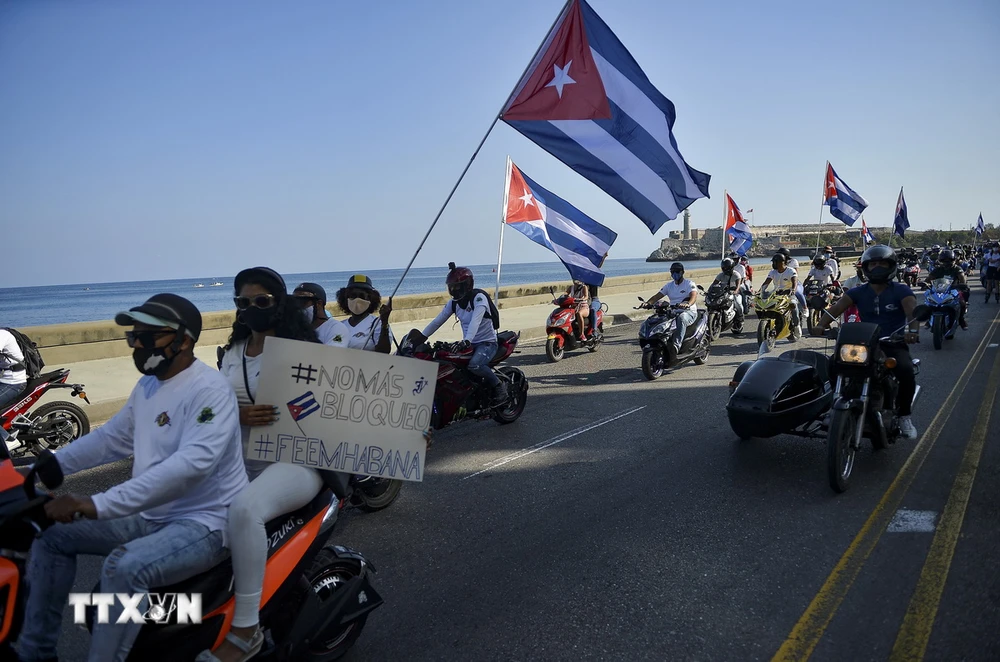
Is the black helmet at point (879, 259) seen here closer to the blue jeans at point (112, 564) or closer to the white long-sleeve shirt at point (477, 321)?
the white long-sleeve shirt at point (477, 321)

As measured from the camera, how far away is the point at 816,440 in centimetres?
719

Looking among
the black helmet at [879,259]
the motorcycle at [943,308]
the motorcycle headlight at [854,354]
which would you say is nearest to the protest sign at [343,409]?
the motorcycle headlight at [854,354]

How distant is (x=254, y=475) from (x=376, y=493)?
82.2 inches

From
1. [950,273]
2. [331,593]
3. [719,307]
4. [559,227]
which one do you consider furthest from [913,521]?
[950,273]

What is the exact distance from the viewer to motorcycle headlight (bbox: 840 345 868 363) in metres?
5.84

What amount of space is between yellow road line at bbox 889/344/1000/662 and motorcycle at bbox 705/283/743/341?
8.18 metres

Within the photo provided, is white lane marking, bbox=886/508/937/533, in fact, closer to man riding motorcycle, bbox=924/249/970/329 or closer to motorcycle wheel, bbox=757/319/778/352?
motorcycle wheel, bbox=757/319/778/352

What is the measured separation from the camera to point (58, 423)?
24.1 feet

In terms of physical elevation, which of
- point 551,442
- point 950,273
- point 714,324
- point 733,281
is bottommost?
point 551,442

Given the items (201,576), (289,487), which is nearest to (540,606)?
(289,487)

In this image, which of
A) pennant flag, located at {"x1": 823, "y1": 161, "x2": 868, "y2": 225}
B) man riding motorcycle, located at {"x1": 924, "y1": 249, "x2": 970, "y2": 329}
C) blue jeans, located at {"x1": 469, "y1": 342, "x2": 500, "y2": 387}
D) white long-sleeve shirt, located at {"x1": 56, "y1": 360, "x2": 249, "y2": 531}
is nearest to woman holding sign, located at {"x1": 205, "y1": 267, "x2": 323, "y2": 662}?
white long-sleeve shirt, located at {"x1": 56, "y1": 360, "x2": 249, "y2": 531}

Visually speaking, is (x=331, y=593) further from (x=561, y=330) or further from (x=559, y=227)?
(x=559, y=227)

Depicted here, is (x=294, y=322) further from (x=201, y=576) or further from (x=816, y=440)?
(x=816, y=440)

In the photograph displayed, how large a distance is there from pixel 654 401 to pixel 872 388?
3367 millimetres
